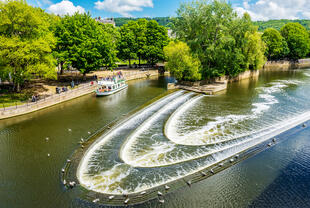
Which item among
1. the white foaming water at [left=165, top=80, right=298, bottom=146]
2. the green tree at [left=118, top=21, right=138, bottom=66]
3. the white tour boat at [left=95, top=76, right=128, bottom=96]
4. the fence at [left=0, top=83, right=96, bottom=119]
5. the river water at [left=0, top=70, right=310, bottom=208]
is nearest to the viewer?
the river water at [left=0, top=70, right=310, bottom=208]

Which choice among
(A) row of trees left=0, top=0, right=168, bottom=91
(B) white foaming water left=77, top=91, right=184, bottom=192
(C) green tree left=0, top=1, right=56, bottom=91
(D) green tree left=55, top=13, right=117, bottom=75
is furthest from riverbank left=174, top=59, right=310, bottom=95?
(C) green tree left=0, top=1, right=56, bottom=91

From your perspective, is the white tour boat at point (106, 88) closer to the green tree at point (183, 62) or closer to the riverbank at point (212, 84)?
the riverbank at point (212, 84)

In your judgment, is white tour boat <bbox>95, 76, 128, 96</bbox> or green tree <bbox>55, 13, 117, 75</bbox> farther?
green tree <bbox>55, 13, 117, 75</bbox>

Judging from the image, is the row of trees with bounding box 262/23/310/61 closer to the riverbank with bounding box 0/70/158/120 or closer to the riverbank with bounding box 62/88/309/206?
the riverbank with bounding box 0/70/158/120

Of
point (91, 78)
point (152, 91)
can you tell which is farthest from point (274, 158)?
point (91, 78)

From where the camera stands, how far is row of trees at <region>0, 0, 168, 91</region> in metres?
36.8

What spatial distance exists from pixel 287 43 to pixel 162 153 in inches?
4420

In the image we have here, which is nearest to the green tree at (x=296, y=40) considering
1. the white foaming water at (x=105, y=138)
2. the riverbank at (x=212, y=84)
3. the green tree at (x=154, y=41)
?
the riverbank at (x=212, y=84)

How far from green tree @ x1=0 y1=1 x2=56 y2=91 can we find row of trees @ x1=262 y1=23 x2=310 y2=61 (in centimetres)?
9532

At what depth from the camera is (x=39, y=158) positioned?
2216 cm

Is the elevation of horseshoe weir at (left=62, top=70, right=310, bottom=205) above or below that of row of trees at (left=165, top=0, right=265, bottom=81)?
below

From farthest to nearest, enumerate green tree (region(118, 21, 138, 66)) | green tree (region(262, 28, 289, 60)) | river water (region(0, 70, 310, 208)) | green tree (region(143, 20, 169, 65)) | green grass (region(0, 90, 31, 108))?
green tree (region(262, 28, 289, 60))
green tree (region(143, 20, 169, 65))
green tree (region(118, 21, 138, 66))
green grass (region(0, 90, 31, 108))
river water (region(0, 70, 310, 208))

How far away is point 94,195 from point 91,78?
159 feet

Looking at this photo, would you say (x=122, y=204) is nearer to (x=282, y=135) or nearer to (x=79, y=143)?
(x=79, y=143)
